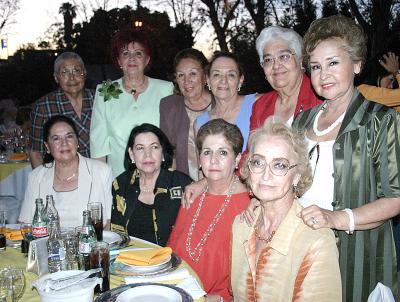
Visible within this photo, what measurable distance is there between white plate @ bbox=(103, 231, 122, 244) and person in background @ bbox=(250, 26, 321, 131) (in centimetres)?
149

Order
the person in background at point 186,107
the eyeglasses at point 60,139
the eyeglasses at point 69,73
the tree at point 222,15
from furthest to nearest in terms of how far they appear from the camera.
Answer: the tree at point 222,15
the eyeglasses at point 69,73
the person in background at point 186,107
the eyeglasses at point 60,139

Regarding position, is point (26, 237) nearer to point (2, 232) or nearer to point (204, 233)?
point (2, 232)

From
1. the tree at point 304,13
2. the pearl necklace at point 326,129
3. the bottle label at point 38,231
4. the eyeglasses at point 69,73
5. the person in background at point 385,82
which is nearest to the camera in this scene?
the pearl necklace at point 326,129

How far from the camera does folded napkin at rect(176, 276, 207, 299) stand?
7.06ft

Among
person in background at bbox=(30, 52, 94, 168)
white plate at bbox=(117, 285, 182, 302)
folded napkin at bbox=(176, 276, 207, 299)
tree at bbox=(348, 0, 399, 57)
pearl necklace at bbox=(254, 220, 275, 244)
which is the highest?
tree at bbox=(348, 0, 399, 57)

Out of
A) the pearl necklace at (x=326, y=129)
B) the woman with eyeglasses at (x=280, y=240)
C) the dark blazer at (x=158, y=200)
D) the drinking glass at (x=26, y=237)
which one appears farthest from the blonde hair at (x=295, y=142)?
the drinking glass at (x=26, y=237)

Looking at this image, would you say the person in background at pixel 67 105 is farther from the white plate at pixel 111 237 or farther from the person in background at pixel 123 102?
the white plate at pixel 111 237

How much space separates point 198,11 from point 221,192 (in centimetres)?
1544

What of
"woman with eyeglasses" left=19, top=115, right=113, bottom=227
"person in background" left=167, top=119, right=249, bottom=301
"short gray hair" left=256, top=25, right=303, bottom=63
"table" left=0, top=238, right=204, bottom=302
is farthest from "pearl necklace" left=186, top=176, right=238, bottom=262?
"short gray hair" left=256, top=25, right=303, bottom=63

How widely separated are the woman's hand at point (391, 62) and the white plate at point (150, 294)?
17.2 feet

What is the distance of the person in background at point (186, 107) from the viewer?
428 centimetres

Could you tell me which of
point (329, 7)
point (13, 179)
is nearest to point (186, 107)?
point (13, 179)

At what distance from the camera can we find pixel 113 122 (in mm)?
4496

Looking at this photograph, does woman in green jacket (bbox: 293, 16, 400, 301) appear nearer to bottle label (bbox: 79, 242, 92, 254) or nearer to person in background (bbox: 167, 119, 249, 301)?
person in background (bbox: 167, 119, 249, 301)
